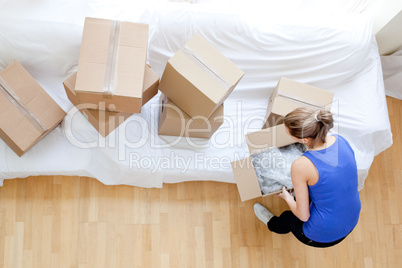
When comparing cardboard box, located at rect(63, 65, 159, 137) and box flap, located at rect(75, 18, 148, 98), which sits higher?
box flap, located at rect(75, 18, 148, 98)

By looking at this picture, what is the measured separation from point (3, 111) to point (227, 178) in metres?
1.13

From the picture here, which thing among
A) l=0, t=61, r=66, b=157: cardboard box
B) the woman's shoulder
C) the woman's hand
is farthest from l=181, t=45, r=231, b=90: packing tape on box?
l=0, t=61, r=66, b=157: cardboard box

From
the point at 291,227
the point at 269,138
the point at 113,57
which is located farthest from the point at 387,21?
the point at 113,57

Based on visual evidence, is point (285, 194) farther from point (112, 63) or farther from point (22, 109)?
point (22, 109)

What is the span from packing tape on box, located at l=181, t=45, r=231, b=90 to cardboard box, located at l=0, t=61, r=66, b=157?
2.39 ft

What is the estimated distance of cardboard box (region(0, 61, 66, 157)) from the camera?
160 cm

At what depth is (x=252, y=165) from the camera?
167 cm

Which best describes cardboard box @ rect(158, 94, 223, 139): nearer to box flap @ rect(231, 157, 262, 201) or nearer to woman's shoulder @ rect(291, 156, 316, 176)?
box flap @ rect(231, 157, 262, 201)

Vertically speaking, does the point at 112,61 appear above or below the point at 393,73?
above

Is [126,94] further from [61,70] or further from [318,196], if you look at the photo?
[318,196]

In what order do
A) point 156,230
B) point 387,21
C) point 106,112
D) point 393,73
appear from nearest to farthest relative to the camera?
1. point 106,112
2. point 387,21
3. point 156,230
4. point 393,73

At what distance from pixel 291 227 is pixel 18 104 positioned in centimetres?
145

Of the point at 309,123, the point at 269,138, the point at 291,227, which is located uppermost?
the point at 309,123

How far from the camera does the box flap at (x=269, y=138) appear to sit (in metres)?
1.68
